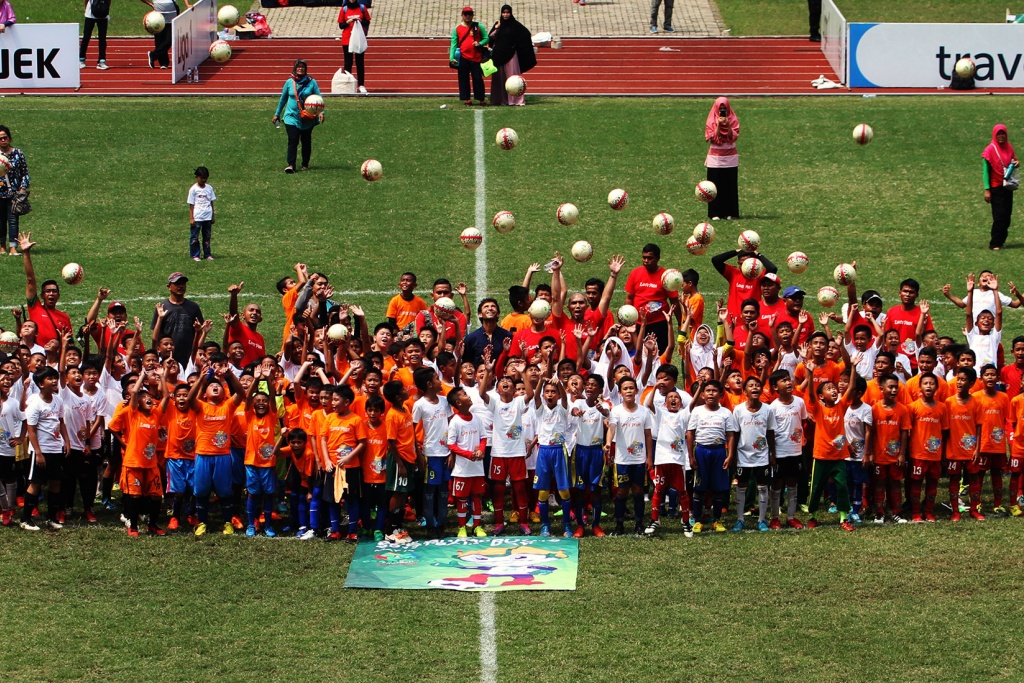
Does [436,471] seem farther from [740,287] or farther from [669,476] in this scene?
[740,287]

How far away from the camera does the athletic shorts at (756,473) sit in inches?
564

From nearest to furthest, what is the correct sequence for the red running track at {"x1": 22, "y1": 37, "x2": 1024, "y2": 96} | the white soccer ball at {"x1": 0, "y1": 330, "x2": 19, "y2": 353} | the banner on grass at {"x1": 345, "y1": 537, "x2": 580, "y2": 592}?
the banner on grass at {"x1": 345, "y1": 537, "x2": 580, "y2": 592} < the white soccer ball at {"x1": 0, "y1": 330, "x2": 19, "y2": 353} < the red running track at {"x1": 22, "y1": 37, "x2": 1024, "y2": 96}

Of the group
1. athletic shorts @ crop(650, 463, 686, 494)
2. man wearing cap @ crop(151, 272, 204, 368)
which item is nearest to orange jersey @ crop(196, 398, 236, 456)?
man wearing cap @ crop(151, 272, 204, 368)

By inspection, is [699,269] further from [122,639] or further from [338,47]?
[338,47]

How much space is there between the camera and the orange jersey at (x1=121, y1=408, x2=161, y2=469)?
14109 millimetres

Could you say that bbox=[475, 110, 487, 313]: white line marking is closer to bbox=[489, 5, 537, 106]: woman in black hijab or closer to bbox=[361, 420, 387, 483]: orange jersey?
bbox=[489, 5, 537, 106]: woman in black hijab

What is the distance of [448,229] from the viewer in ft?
82.9

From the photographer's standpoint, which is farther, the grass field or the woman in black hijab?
the woman in black hijab

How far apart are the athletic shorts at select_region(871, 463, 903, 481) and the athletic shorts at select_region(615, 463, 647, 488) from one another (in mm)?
2262

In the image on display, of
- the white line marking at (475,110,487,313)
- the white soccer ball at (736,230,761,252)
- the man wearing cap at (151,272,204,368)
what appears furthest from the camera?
the white line marking at (475,110,487,313)

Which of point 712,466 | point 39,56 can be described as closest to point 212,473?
point 712,466

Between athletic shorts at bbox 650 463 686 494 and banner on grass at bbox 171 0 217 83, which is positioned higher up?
banner on grass at bbox 171 0 217 83

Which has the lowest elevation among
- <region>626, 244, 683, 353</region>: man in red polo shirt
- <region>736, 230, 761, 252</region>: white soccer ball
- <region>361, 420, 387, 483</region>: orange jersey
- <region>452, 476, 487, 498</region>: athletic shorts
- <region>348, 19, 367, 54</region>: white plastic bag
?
<region>452, 476, 487, 498</region>: athletic shorts

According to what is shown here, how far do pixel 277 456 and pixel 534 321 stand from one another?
329 centimetres
